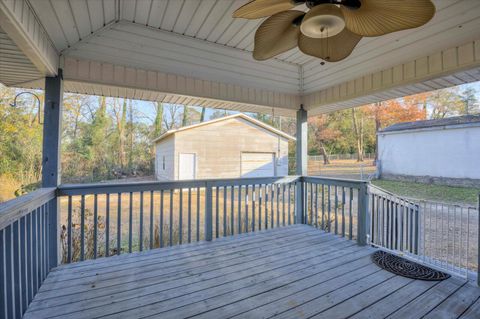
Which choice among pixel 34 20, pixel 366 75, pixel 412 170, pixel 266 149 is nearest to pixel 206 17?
pixel 34 20

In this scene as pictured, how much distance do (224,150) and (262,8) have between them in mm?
9040

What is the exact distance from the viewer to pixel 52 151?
2.61 metres

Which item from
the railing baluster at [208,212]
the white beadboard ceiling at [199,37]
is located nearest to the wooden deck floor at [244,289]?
the railing baluster at [208,212]

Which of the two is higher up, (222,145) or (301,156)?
(222,145)

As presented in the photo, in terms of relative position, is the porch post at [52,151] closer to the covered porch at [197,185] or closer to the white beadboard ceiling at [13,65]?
the covered porch at [197,185]

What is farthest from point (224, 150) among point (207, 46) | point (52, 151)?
point (52, 151)

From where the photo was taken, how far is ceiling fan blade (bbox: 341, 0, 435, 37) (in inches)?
51.5

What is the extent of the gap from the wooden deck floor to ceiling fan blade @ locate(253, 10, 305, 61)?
2.03 metres

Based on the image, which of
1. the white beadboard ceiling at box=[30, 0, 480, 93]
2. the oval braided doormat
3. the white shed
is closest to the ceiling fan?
the white beadboard ceiling at box=[30, 0, 480, 93]

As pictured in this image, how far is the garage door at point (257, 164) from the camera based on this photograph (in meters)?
10.8

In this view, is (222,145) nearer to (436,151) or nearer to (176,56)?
(436,151)

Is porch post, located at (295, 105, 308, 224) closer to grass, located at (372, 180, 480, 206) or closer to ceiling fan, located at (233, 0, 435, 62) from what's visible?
grass, located at (372, 180, 480, 206)

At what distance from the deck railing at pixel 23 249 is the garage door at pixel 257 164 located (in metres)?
8.55

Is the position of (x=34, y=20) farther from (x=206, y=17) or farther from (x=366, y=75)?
(x=366, y=75)
